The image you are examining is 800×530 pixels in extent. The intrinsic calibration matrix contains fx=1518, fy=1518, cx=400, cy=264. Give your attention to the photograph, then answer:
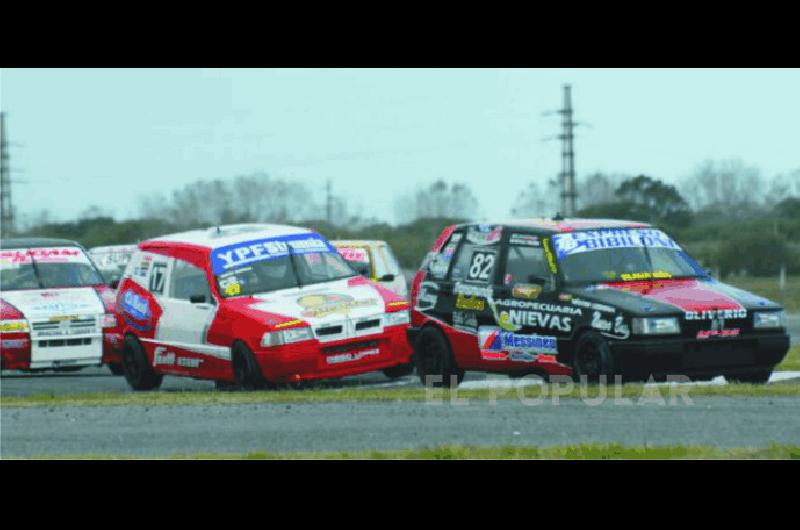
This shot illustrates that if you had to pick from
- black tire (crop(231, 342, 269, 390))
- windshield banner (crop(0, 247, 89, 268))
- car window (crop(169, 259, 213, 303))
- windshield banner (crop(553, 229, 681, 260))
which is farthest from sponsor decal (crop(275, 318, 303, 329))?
windshield banner (crop(0, 247, 89, 268))

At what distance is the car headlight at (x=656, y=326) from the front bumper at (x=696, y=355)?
0.07 m

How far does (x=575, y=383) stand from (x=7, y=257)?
31.3ft

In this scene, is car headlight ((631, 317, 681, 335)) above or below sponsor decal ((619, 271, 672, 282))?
below

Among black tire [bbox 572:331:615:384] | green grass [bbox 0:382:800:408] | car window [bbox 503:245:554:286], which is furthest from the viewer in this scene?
car window [bbox 503:245:554:286]

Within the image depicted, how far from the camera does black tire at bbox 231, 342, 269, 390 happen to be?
1565 cm

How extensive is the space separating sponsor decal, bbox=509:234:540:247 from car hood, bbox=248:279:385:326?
1.70 meters

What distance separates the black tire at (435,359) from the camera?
51.4 feet

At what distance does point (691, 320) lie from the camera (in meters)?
13.7

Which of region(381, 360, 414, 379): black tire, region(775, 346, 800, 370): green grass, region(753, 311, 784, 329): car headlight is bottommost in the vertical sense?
region(775, 346, 800, 370): green grass

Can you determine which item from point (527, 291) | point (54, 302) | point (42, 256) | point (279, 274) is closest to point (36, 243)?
point (42, 256)

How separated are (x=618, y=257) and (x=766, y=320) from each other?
1577 millimetres

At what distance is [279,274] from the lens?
656 inches

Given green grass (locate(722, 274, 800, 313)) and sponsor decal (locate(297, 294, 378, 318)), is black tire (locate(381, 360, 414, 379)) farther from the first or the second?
green grass (locate(722, 274, 800, 313))
